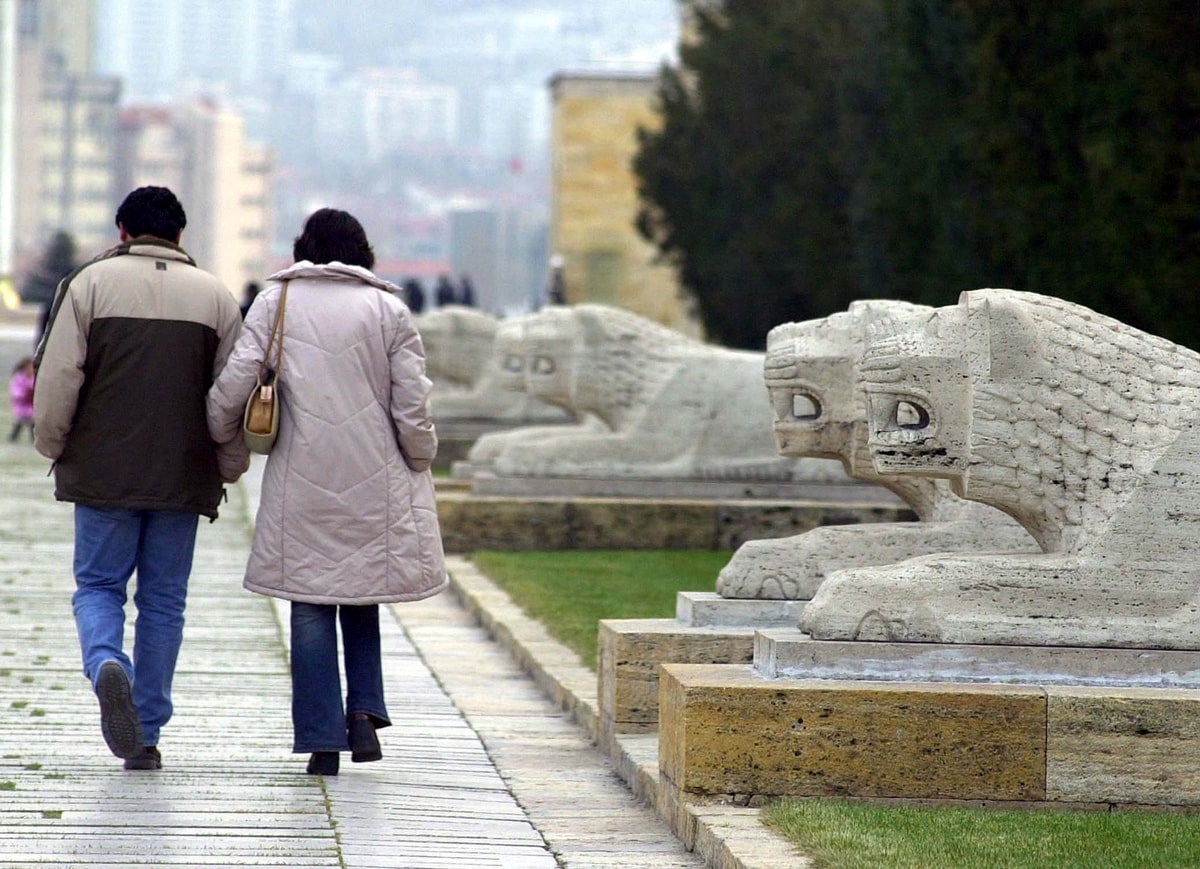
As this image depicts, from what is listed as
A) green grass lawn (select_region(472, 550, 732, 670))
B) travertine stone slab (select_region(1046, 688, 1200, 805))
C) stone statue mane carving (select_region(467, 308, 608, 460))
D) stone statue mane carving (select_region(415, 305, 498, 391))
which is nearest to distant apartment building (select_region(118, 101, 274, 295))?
stone statue mane carving (select_region(415, 305, 498, 391))

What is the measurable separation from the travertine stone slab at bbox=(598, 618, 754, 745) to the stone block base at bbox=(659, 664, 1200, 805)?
126 centimetres

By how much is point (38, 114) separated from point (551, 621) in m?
163

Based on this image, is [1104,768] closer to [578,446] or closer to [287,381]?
[287,381]

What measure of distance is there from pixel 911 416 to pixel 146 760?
9.10 ft

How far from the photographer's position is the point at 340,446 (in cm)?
737

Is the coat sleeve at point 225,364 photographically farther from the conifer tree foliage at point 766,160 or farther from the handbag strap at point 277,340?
the conifer tree foliage at point 766,160

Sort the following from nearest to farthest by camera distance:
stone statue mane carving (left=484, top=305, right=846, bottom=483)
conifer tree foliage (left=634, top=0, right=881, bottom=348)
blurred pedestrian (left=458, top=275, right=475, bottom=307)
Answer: stone statue mane carving (left=484, top=305, right=846, bottom=483) → conifer tree foliage (left=634, top=0, right=881, bottom=348) → blurred pedestrian (left=458, top=275, right=475, bottom=307)

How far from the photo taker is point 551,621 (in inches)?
445

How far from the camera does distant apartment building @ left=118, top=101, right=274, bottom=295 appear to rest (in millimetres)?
185250

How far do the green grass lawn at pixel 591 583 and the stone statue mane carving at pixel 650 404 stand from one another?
2.85 ft

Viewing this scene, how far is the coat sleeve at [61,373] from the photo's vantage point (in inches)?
291

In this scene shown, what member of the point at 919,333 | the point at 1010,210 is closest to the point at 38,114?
the point at 1010,210

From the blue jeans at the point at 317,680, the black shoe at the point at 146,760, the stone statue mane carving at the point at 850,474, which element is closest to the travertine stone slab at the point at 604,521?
the stone statue mane carving at the point at 850,474

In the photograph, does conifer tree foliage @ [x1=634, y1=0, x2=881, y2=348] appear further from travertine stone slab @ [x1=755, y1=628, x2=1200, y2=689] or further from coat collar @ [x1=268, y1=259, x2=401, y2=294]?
travertine stone slab @ [x1=755, y1=628, x2=1200, y2=689]
